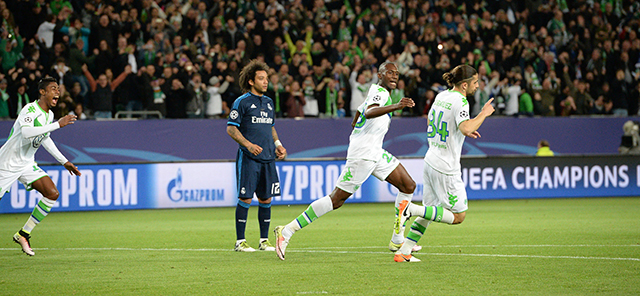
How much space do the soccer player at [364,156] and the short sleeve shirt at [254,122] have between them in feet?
3.44

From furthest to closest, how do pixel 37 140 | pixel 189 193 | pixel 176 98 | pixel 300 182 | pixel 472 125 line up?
pixel 176 98 < pixel 300 182 < pixel 189 193 < pixel 37 140 < pixel 472 125

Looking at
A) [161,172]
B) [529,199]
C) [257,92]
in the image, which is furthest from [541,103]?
[257,92]

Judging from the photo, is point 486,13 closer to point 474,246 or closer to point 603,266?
point 474,246

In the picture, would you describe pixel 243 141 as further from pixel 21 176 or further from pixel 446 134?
pixel 21 176

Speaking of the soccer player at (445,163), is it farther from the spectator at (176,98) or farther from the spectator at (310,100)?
the spectator at (310,100)

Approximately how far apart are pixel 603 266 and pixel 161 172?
38.0 ft

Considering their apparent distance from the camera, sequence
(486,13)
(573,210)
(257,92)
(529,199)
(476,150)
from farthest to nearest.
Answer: (486,13)
(476,150)
(529,199)
(573,210)
(257,92)

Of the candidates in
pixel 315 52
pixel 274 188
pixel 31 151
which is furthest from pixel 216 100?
pixel 274 188

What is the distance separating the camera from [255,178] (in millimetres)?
9750

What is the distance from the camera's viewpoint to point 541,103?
23.3m

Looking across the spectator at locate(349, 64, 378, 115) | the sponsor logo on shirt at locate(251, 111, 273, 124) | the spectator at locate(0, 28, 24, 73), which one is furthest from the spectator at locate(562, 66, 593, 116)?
the sponsor logo on shirt at locate(251, 111, 273, 124)

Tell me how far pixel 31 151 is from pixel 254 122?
9.57ft

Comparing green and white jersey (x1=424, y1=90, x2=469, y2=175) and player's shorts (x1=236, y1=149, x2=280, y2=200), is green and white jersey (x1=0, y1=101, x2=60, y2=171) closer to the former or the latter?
player's shorts (x1=236, y1=149, x2=280, y2=200)

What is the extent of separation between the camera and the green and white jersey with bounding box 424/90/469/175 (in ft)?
27.1
